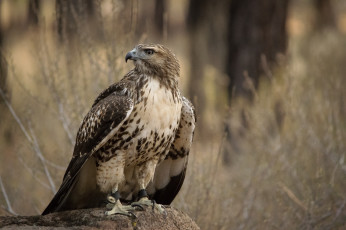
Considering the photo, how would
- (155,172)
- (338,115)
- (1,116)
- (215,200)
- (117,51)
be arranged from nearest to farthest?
(155,172) → (215,200) → (117,51) → (338,115) → (1,116)

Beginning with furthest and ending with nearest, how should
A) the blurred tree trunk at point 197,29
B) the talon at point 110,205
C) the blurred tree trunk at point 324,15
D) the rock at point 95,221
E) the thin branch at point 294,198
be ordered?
the blurred tree trunk at point 197,29 → the blurred tree trunk at point 324,15 → the thin branch at point 294,198 → the talon at point 110,205 → the rock at point 95,221

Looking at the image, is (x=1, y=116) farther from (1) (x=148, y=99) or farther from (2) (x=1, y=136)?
(1) (x=148, y=99)

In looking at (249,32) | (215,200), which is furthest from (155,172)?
(249,32)

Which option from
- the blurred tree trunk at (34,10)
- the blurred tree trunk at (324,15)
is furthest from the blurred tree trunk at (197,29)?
the blurred tree trunk at (34,10)

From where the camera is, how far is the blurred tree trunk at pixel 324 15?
20219 millimetres

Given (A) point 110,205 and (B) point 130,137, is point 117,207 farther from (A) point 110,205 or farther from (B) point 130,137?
(B) point 130,137

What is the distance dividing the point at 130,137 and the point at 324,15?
16424 millimetres

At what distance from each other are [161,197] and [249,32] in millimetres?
9282

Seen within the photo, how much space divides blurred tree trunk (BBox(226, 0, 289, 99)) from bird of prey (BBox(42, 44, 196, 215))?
8.57m

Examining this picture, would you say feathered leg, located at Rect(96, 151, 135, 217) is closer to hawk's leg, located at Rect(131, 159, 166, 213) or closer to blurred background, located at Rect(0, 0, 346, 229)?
hawk's leg, located at Rect(131, 159, 166, 213)

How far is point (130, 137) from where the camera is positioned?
5531 millimetres

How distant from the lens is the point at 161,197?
646 cm

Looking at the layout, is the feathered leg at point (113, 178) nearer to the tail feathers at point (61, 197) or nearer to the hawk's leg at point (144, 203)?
the hawk's leg at point (144, 203)

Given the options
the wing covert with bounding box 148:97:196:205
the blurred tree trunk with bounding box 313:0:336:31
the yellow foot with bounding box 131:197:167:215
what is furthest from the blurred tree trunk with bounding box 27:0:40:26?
the blurred tree trunk with bounding box 313:0:336:31
